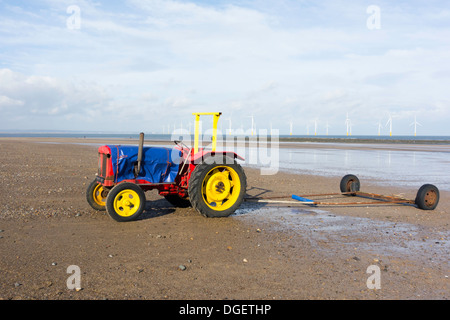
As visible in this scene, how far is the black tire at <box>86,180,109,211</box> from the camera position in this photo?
340 inches

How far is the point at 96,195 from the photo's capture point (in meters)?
8.73

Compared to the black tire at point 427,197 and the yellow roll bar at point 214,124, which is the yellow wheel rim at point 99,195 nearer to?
the yellow roll bar at point 214,124

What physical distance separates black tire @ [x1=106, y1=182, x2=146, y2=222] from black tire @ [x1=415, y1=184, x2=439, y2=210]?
6.91 meters

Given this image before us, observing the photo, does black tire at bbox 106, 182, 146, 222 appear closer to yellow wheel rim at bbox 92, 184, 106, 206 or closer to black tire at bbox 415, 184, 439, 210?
yellow wheel rim at bbox 92, 184, 106, 206

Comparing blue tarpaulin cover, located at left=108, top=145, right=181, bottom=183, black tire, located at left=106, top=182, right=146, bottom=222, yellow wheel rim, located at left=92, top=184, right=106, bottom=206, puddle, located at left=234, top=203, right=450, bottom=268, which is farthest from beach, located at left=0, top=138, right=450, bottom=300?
blue tarpaulin cover, located at left=108, top=145, right=181, bottom=183

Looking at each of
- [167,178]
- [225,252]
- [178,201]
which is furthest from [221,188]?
[225,252]

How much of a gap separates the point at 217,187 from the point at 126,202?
79.1 inches

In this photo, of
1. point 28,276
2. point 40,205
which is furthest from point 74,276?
point 40,205

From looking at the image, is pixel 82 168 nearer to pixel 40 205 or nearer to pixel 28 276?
pixel 40 205

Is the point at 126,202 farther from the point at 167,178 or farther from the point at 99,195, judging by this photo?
the point at 99,195
